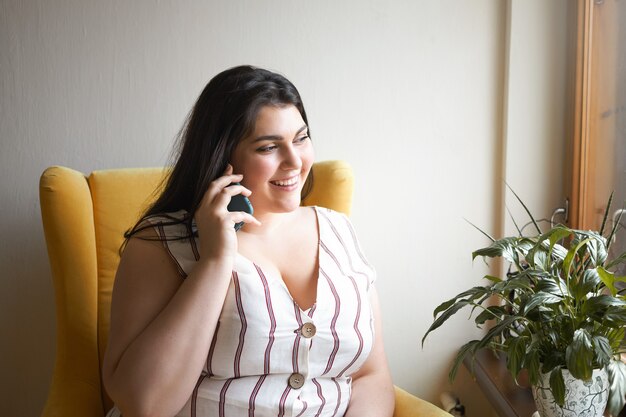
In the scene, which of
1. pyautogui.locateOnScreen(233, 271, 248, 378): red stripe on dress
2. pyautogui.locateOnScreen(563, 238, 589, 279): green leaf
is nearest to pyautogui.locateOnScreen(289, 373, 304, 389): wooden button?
pyautogui.locateOnScreen(233, 271, 248, 378): red stripe on dress

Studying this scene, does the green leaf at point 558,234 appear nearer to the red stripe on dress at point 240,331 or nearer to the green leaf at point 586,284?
the green leaf at point 586,284

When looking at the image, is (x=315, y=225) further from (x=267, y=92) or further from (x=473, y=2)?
(x=473, y=2)

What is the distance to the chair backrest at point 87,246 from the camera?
170cm

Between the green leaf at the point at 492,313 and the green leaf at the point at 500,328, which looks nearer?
the green leaf at the point at 500,328

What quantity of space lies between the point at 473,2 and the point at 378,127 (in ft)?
1.49

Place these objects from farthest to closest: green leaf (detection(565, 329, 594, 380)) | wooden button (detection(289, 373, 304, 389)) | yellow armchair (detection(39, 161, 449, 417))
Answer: yellow armchair (detection(39, 161, 449, 417)) < wooden button (detection(289, 373, 304, 389)) < green leaf (detection(565, 329, 594, 380))

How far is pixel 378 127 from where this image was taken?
206 centimetres

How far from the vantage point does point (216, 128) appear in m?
1.46

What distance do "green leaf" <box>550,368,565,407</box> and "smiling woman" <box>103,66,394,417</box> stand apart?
40 centimetres

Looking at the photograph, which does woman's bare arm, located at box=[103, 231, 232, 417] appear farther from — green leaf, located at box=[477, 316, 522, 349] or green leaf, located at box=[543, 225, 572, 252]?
green leaf, located at box=[543, 225, 572, 252]

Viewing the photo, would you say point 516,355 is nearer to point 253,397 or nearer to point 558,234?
point 558,234

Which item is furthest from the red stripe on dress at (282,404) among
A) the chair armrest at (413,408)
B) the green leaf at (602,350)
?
the green leaf at (602,350)

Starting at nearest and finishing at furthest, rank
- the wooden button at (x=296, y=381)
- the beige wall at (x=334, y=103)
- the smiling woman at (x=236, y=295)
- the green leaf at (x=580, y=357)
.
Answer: the green leaf at (x=580, y=357)
the smiling woman at (x=236, y=295)
the wooden button at (x=296, y=381)
the beige wall at (x=334, y=103)

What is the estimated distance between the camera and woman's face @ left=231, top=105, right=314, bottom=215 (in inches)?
57.5
